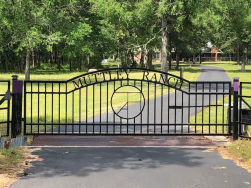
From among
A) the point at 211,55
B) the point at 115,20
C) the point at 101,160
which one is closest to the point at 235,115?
the point at 101,160

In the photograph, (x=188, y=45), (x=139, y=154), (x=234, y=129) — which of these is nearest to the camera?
(x=139, y=154)

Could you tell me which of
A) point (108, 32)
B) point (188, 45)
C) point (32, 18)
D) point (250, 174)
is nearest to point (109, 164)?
point (250, 174)

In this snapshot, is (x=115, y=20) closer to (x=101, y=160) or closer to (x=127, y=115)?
(x=127, y=115)

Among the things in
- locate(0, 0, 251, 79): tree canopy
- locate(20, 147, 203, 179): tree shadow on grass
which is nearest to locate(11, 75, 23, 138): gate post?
locate(20, 147, 203, 179): tree shadow on grass

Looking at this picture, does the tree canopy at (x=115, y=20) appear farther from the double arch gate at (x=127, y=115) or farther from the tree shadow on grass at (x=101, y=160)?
the tree shadow on grass at (x=101, y=160)

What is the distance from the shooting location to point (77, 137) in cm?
1232

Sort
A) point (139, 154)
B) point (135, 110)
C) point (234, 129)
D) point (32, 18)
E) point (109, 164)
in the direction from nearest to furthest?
point (109, 164)
point (139, 154)
point (234, 129)
point (135, 110)
point (32, 18)

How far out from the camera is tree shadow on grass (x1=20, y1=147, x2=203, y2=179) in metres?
8.41

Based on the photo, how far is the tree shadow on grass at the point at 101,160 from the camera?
8410mm

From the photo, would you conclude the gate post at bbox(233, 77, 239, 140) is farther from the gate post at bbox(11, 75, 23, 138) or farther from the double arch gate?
the gate post at bbox(11, 75, 23, 138)

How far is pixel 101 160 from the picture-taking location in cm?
928

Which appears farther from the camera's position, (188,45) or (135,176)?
(188,45)

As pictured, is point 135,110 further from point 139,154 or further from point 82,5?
point 82,5

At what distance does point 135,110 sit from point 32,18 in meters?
17.6
